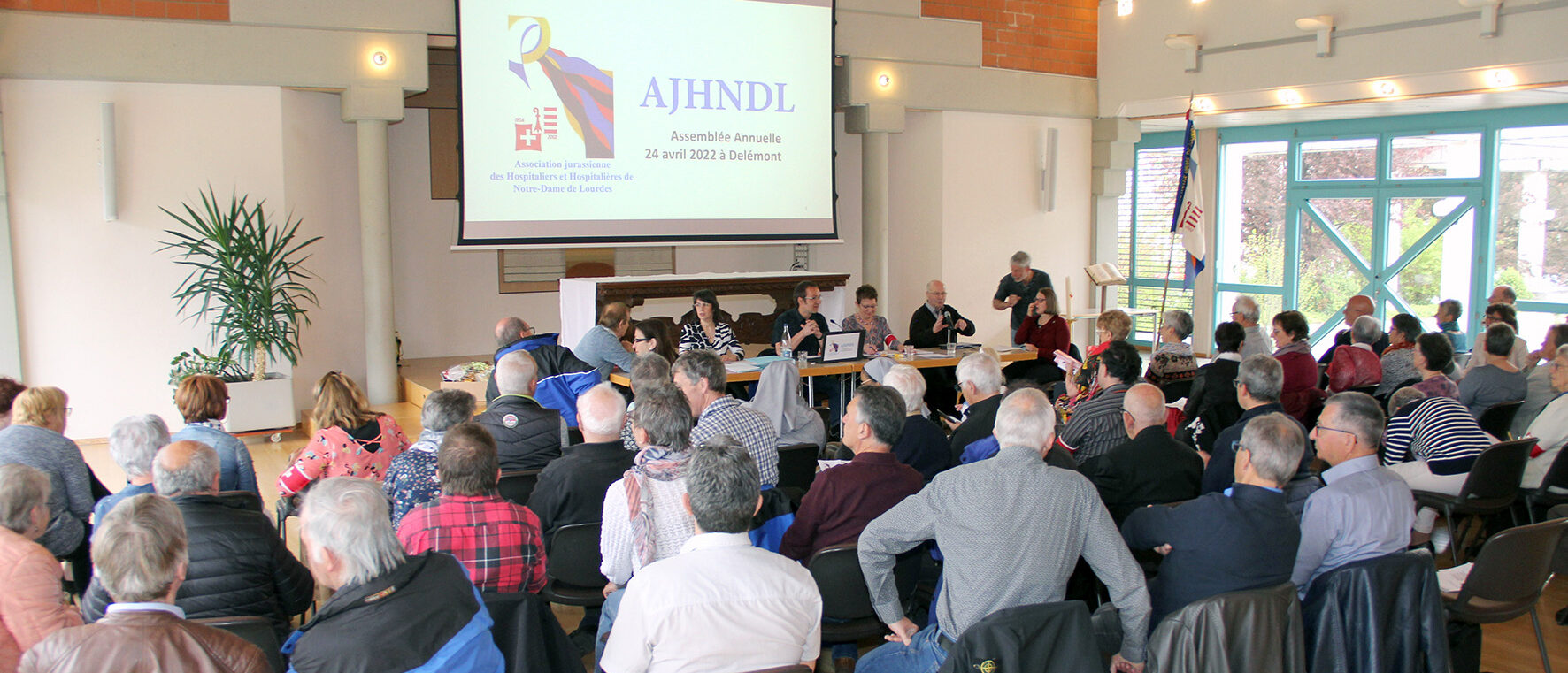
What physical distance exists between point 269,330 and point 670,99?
368 cm

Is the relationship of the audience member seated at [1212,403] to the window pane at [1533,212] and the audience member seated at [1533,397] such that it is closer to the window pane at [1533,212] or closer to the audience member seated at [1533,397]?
the audience member seated at [1533,397]

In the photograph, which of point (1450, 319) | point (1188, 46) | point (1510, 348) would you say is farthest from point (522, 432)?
point (1188, 46)

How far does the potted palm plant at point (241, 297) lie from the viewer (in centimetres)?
750

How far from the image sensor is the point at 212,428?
13.2 feet

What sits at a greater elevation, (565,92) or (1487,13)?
(1487,13)

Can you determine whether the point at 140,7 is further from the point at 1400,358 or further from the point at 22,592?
the point at 1400,358

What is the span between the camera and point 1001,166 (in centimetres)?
1097

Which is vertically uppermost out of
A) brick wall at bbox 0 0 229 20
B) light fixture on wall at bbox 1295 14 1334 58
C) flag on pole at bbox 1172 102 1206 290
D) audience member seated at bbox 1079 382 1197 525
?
light fixture on wall at bbox 1295 14 1334 58

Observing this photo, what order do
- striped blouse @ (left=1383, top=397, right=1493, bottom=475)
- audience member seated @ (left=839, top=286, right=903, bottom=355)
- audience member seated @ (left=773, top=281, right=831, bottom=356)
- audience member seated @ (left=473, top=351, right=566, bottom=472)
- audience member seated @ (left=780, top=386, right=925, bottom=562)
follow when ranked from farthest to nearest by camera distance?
1. audience member seated @ (left=839, top=286, right=903, bottom=355)
2. audience member seated @ (left=773, top=281, right=831, bottom=356)
3. striped blouse @ (left=1383, top=397, right=1493, bottom=475)
4. audience member seated @ (left=473, top=351, right=566, bottom=472)
5. audience member seated @ (left=780, top=386, right=925, bottom=562)

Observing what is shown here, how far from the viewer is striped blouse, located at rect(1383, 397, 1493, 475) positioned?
4.49m

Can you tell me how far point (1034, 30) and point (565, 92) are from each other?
507 cm

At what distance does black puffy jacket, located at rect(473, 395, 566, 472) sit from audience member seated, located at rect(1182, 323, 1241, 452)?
10.6ft

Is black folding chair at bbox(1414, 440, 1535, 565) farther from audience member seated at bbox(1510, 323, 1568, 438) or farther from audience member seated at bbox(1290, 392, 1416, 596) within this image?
audience member seated at bbox(1290, 392, 1416, 596)

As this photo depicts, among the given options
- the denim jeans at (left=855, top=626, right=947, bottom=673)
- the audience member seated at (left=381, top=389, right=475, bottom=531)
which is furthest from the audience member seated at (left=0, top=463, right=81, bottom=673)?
the denim jeans at (left=855, top=626, right=947, bottom=673)
